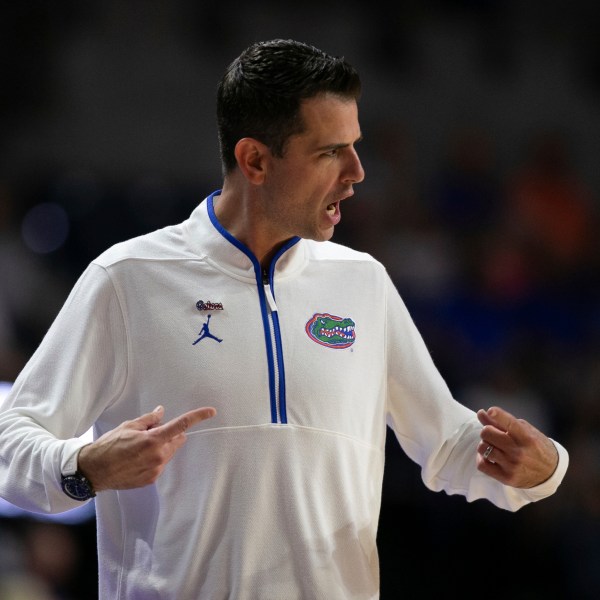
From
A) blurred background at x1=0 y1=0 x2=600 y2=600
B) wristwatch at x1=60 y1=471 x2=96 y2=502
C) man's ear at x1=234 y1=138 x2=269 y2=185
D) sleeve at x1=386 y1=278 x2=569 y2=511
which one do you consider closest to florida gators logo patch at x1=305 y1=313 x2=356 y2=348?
sleeve at x1=386 y1=278 x2=569 y2=511

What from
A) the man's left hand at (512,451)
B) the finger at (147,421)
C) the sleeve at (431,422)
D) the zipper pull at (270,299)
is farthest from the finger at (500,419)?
the finger at (147,421)

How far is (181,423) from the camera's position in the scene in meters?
2.16

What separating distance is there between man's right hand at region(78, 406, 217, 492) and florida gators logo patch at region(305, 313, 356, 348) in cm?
44

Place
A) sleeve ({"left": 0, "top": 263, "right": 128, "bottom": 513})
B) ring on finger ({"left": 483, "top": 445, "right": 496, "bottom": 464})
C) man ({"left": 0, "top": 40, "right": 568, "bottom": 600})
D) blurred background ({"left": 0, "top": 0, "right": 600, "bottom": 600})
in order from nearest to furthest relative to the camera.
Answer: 1. sleeve ({"left": 0, "top": 263, "right": 128, "bottom": 513})
2. man ({"left": 0, "top": 40, "right": 568, "bottom": 600})
3. ring on finger ({"left": 483, "top": 445, "right": 496, "bottom": 464})
4. blurred background ({"left": 0, "top": 0, "right": 600, "bottom": 600})

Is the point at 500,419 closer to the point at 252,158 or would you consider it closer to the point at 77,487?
the point at 252,158

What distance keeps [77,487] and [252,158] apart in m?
0.92

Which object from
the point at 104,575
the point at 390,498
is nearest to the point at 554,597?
the point at 390,498

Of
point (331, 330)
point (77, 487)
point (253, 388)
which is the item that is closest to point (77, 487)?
point (77, 487)

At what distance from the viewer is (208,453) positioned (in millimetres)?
2408

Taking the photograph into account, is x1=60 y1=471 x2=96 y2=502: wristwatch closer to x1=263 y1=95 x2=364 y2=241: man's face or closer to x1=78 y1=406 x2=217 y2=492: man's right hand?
x1=78 y1=406 x2=217 y2=492: man's right hand

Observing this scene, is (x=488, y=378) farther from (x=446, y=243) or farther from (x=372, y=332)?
(x=372, y=332)

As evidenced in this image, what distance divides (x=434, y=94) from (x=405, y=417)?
5.22 meters

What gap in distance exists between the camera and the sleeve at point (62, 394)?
2.25 m

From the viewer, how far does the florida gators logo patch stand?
100 inches
